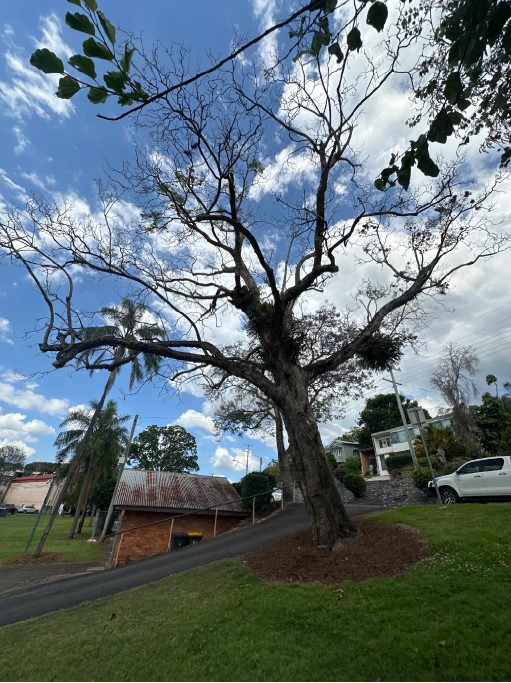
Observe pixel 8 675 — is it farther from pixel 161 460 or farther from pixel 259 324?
pixel 161 460

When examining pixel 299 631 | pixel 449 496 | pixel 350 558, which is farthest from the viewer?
pixel 449 496

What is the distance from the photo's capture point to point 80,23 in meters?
1.35

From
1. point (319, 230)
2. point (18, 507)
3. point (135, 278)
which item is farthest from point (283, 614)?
point (18, 507)

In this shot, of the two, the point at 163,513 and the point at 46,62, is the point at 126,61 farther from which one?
the point at 163,513

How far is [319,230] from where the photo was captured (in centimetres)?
860

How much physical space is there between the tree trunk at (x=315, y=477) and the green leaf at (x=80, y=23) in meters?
7.74

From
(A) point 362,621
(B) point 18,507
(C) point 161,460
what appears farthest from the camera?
(B) point 18,507

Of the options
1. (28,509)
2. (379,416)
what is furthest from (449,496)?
(28,509)

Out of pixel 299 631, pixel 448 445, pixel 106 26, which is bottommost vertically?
pixel 299 631

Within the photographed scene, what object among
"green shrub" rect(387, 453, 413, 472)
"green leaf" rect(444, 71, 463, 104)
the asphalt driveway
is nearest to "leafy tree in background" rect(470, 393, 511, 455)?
"green shrub" rect(387, 453, 413, 472)

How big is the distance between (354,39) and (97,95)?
146 centimetres

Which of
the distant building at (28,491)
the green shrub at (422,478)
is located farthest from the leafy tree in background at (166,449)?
the green shrub at (422,478)

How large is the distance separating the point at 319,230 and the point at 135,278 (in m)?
4.80

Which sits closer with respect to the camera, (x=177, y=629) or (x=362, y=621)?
(x=362, y=621)
